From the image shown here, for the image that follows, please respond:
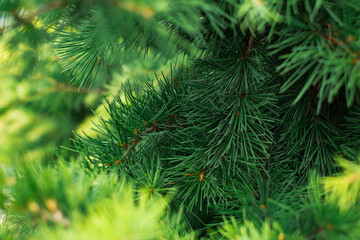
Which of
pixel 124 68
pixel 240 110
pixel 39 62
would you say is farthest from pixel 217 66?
pixel 39 62

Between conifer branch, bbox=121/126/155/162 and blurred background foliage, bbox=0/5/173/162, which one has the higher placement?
conifer branch, bbox=121/126/155/162

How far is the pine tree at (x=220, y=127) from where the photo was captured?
20 centimetres

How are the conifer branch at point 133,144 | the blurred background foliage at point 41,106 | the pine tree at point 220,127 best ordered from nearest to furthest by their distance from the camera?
1. the pine tree at point 220,127
2. the conifer branch at point 133,144
3. the blurred background foliage at point 41,106

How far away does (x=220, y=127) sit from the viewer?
312 millimetres

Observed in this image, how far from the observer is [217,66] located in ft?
1.10

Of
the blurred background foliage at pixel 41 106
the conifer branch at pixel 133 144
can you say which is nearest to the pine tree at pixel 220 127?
the conifer branch at pixel 133 144

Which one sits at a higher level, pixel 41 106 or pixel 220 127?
pixel 220 127

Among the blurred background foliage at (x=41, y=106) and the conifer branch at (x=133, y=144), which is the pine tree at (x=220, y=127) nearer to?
the conifer branch at (x=133, y=144)

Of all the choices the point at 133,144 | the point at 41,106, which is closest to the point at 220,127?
the point at 133,144

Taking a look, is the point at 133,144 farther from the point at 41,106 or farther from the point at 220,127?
the point at 41,106

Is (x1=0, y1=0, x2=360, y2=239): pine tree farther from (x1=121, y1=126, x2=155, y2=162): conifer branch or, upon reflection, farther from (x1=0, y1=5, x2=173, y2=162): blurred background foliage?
(x1=0, y1=5, x2=173, y2=162): blurred background foliage

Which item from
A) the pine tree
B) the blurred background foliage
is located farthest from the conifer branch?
the blurred background foliage

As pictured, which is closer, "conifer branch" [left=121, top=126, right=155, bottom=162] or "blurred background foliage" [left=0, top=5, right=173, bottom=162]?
"conifer branch" [left=121, top=126, right=155, bottom=162]

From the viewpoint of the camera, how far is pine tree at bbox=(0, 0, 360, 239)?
195 millimetres
